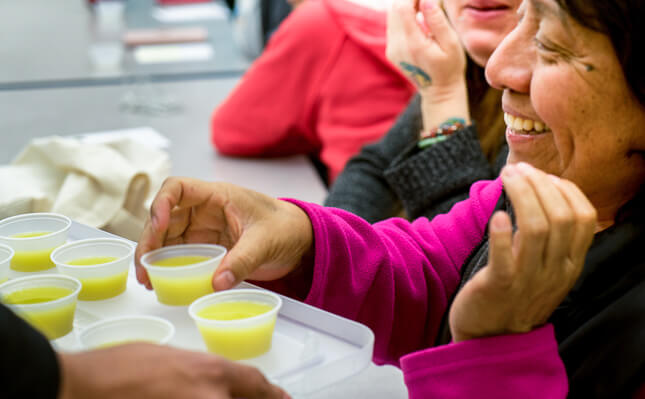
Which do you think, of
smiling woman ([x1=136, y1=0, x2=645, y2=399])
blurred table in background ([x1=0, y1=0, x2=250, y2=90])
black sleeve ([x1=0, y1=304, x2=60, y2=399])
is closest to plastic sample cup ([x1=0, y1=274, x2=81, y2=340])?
smiling woman ([x1=136, y1=0, x2=645, y2=399])

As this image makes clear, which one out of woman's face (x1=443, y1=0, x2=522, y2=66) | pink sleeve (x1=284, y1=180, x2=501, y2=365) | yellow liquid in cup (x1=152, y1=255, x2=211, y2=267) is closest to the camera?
yellow liquid in cup (x1=152, y1=255, x2=211, y2=267)

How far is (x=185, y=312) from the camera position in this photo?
2.87 feet

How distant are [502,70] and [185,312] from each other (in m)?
0.51

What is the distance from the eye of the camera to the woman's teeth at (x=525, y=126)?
938mm

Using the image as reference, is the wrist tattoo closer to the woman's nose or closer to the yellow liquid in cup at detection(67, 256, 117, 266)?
the woman's nose

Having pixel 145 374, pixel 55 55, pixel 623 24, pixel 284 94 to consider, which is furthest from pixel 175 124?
pixel 145 374

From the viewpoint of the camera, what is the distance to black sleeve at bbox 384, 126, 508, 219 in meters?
1.51

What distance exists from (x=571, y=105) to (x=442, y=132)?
76 cm

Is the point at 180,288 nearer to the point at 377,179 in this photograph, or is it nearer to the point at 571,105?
the point at 571,105

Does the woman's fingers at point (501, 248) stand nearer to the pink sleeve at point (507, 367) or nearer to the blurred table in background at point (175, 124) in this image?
the pink sleeve at point (507, 367)

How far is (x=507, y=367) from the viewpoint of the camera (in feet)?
2.68

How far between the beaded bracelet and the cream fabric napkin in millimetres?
638

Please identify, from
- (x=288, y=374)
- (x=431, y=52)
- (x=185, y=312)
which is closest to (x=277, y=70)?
(x=431, y=52)

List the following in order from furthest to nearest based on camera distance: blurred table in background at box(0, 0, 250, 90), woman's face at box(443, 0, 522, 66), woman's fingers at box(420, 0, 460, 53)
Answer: blurred table in background at box(0, 0, 250, 90)
woman's fingers at box(420, 0, 460, 53)
woman's face at box(443, 0, 522, 66)
